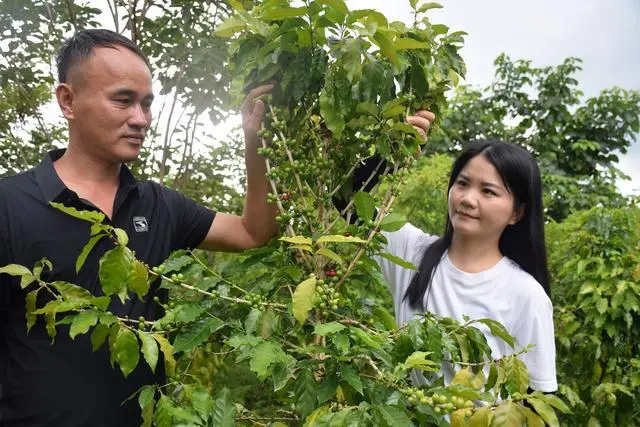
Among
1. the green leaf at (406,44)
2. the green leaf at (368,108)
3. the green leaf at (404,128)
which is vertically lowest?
the green leaf at (404,128)

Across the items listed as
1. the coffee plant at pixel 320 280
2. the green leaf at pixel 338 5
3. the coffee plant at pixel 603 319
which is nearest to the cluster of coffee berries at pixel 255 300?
the coffee plant at pixel 320 280

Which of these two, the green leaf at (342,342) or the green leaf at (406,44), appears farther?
the green leaf at (406,44)

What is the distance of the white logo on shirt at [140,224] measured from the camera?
6.09 ft

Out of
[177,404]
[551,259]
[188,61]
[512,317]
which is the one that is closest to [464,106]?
[551,259]

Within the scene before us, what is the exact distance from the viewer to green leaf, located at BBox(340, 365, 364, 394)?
1.23m

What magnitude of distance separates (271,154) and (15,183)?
2.45ft

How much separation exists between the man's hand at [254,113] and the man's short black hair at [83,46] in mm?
401

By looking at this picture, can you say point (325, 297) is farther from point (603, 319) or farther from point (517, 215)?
point (603, 319)

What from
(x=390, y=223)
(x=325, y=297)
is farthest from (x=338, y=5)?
(x=325, y=297)

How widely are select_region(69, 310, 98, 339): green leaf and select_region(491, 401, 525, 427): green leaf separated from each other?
0.80 m

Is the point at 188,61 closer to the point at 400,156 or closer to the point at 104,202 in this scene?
the point at 104,202

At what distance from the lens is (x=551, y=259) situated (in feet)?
14.9

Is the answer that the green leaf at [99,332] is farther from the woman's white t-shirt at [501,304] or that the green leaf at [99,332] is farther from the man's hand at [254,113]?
the woman's white t-shirt at [501,304]

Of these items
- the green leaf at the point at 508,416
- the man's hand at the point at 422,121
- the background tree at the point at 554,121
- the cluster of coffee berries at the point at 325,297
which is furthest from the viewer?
the background tree at the point at 554,121
